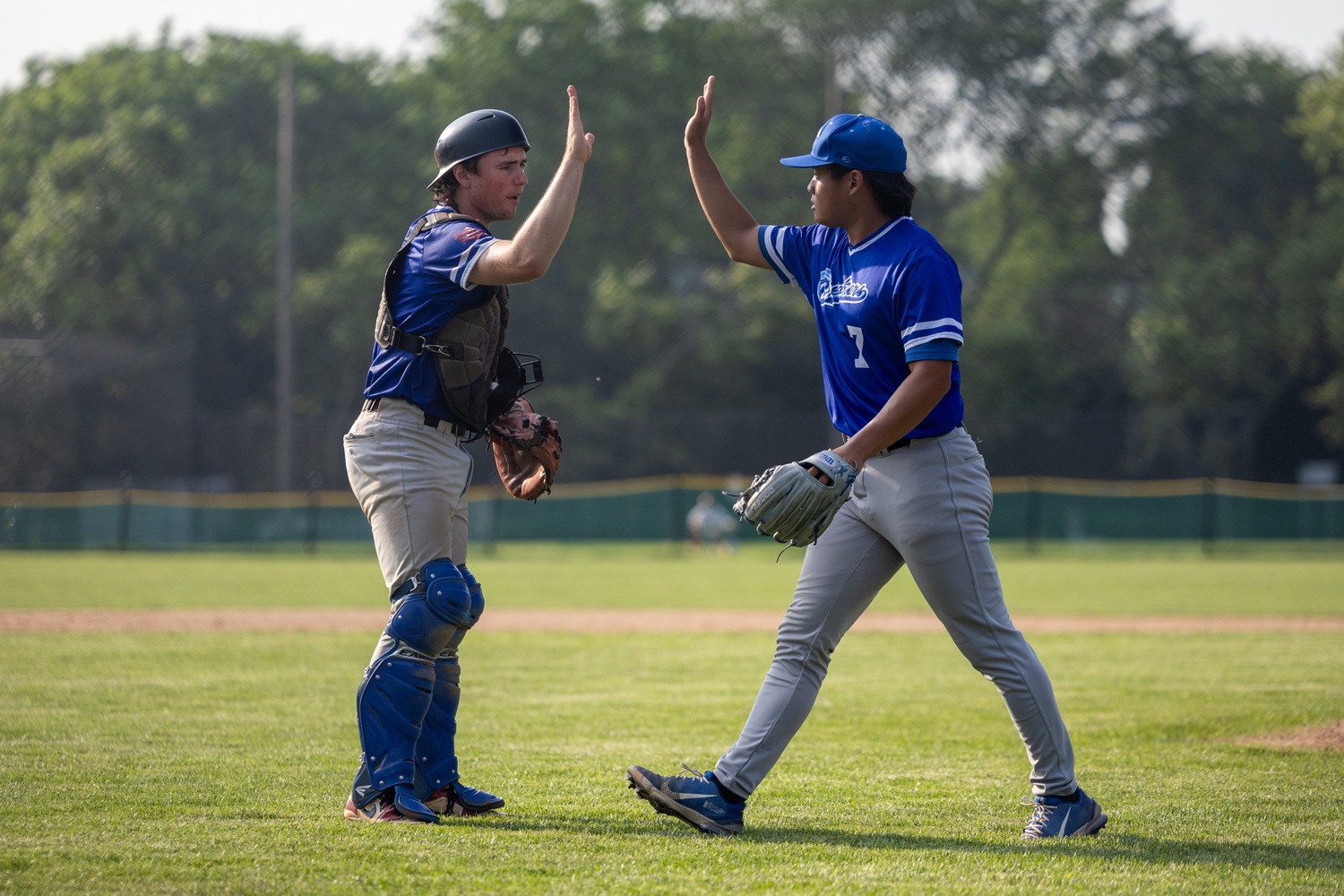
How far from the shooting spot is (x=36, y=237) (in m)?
35.5

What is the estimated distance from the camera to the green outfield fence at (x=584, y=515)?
2475cm

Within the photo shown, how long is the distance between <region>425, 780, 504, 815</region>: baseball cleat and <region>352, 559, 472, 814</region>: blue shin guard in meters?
0.20

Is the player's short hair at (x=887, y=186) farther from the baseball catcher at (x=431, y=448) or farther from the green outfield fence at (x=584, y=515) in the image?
the green outfield fence at (x=584, y=515)

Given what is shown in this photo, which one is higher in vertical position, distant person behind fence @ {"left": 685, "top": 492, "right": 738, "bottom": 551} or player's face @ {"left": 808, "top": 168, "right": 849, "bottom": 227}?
player's face @ {"left": 808, "top": 168, "right": 849, "bottom": 227}

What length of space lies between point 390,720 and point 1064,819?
6.88 feet

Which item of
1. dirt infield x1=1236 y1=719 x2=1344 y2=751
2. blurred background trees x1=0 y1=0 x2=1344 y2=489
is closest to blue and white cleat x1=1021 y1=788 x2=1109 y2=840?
dirt infield x1=1236 y1=719 x2=1344 y2=751

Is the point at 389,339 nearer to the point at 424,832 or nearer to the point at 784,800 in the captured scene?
the point at 424,832

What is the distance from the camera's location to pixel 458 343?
168 inches

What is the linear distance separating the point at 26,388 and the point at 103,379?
108 inches

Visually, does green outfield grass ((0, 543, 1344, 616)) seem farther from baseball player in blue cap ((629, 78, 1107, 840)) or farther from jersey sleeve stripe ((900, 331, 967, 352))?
jersey sleeve stripe ((900, 331, 967, 352))

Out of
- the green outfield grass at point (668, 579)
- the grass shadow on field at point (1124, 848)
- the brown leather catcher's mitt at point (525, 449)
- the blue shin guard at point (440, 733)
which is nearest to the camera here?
the grass shadow on field at point (1124, 848)

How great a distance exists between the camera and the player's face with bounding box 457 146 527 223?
442 cm

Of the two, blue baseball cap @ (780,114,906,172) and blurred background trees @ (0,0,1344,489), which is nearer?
blue baseball cap @ (780,114,906,172)

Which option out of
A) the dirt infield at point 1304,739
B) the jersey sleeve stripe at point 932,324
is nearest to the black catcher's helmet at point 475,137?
the jersey sleeve stripe at point 932,324
